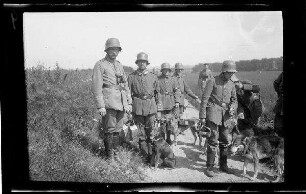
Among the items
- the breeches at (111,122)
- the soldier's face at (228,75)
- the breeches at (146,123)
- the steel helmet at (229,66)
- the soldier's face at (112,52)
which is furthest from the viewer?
the breeches at (146,123)

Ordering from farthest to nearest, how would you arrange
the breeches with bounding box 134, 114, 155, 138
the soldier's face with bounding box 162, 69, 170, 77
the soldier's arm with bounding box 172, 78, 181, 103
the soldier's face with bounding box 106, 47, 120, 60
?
the soldier's arm with bounding box 172, 78, 181, 103 < the soldier's face with bounding box 162, 69, 170, 77 < the breeches with bounding box 134, 114, 155, 138 < the soldier's face with bounding box 106, 47, 120, 60

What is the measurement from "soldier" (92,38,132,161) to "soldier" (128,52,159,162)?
0.78ft

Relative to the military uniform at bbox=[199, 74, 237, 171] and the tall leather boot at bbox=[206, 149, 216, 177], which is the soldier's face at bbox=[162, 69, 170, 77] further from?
the tall leather boot at bbox=[206, 149, 216, 177]

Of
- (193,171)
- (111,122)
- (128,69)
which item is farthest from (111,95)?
(193,171)

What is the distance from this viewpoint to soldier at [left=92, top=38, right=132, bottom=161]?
6785 mm

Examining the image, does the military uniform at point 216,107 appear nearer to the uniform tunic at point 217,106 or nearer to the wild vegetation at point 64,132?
the uniform tunic at point 217,106

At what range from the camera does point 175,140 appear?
814cm

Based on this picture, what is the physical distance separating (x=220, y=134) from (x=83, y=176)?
113 inches

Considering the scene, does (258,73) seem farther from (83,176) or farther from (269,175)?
(83,176)

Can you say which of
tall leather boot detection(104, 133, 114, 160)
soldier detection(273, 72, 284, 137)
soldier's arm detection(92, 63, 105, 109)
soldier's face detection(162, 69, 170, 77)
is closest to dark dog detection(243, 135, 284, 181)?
soldier detection(273, 72, 284, 137)

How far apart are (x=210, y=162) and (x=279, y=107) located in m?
1.84

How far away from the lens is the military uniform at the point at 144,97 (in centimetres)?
730

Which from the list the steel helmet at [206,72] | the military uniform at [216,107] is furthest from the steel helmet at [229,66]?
the steel helmet at [206,72]
